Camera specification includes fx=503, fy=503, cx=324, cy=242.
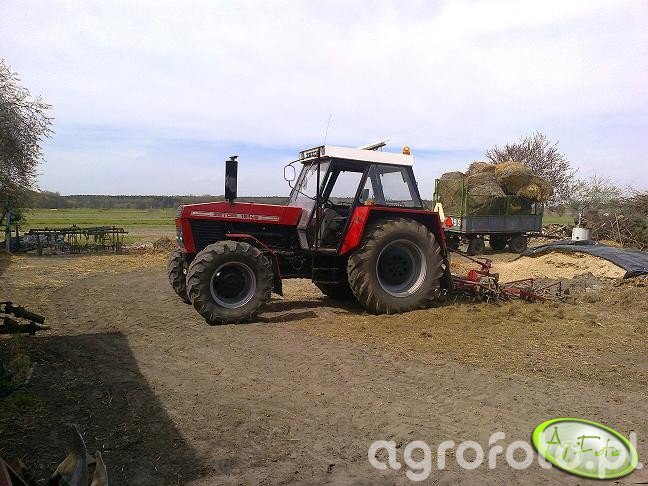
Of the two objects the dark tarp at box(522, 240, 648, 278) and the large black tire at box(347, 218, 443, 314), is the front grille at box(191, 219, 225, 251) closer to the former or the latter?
the large black tire at box(347, 218, 443, 314)

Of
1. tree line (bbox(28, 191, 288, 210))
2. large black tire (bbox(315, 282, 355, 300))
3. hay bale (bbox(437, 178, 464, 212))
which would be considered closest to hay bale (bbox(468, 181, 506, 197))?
hay bale (bbox(437, 178, 464, 212))

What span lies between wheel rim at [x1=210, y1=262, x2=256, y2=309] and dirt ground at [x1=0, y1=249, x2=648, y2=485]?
39 cm

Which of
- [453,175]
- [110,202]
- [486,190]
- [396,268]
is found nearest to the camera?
[396,268]

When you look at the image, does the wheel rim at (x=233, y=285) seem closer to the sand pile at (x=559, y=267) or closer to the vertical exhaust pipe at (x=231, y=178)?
the vertical exhaust pipe at (x=231, y=178)

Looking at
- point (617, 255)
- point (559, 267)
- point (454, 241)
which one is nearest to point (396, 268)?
point (559, 267)

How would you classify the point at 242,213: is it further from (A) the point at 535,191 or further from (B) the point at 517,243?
(A) the point at 535,191

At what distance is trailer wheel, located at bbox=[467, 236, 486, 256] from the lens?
17484 mm

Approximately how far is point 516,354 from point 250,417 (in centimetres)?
302

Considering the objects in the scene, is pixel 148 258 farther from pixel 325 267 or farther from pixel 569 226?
pixel 569 226

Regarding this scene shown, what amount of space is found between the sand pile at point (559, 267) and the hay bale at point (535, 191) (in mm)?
6327

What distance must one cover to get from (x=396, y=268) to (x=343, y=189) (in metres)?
1.39

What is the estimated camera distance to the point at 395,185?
24.3ft

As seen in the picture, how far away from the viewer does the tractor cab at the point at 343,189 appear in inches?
282

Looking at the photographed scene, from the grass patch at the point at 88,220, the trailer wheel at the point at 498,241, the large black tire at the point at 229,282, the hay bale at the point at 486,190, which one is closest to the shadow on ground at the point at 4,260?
the large black tire at the point at 229,282
